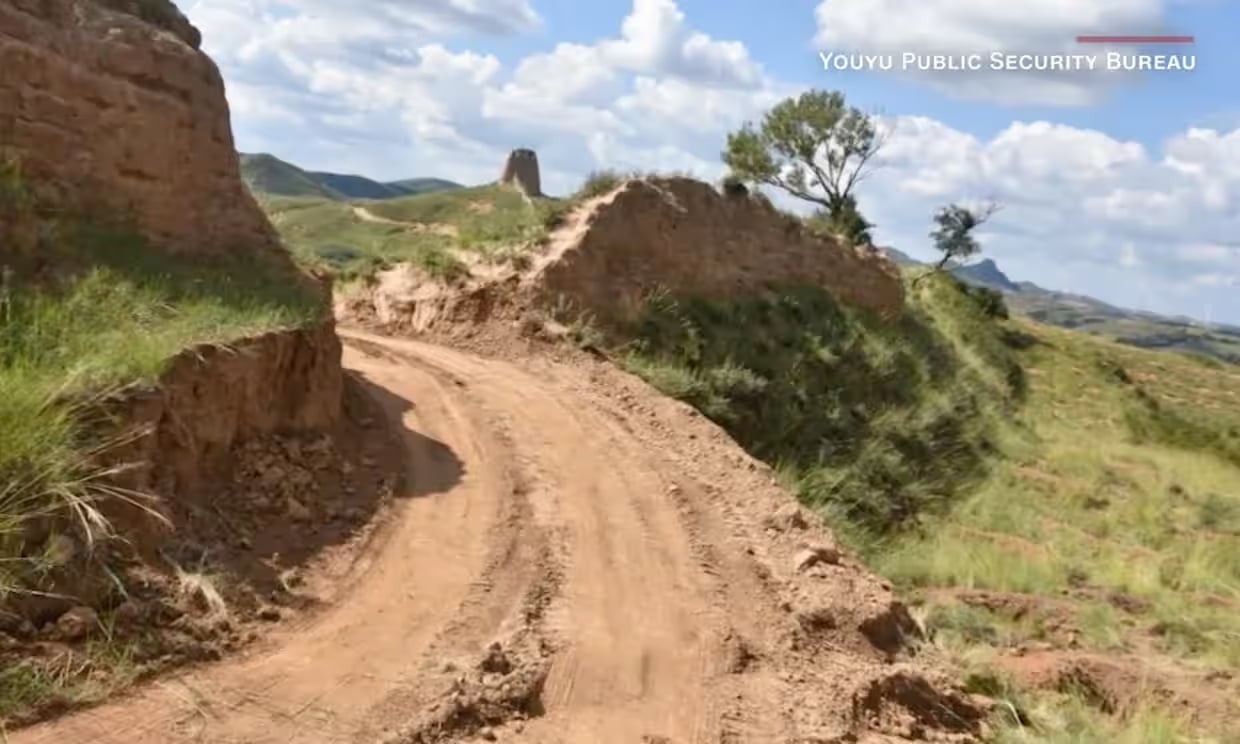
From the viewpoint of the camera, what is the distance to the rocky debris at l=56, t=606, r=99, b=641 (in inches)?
180

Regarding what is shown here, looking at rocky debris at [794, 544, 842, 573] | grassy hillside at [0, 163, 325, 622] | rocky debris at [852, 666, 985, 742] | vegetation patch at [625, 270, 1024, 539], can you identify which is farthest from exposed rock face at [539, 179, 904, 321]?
rocky debris at [852, 666, 985, 742]

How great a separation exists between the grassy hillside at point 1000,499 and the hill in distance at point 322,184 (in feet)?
112

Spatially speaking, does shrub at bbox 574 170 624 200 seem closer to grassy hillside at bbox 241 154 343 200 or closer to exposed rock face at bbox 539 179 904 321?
exposed rock face at bbox 539 179 904 321

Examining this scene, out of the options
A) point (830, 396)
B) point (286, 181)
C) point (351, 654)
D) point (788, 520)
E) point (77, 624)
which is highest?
point (286, 181)

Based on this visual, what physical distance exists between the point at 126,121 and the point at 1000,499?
1156 centimetres

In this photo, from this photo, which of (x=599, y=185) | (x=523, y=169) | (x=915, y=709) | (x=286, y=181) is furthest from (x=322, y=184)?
(x=915, y=709)

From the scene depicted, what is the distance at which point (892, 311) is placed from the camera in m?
19.7

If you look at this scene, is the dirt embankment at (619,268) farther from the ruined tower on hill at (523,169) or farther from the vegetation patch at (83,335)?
the ruined tower on hill at (523,169)

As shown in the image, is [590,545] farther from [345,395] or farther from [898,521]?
[898,521]

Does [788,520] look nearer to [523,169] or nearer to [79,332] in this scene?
[79,332]

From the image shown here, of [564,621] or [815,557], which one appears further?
[815,557]

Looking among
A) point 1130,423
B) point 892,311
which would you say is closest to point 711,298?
point 892,311

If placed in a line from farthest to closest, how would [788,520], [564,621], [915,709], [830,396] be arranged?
[830,396] < [788,520] < [915,709] < [564,621]

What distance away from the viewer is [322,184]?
95250mm
